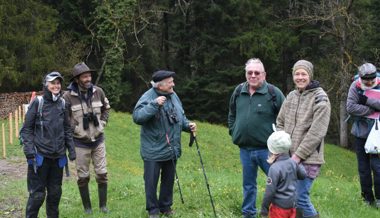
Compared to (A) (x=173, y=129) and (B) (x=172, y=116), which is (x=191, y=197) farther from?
(B) (x=172, y=116)

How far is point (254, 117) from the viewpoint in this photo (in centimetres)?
691

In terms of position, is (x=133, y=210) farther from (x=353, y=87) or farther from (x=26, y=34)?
(x=26, y=34)

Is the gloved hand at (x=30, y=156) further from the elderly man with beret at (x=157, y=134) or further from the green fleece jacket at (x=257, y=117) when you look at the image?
the green fleece jacket at (x=257, y=117)

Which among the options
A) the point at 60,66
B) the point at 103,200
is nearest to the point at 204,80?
the point at 60,66

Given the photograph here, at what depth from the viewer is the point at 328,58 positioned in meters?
37.5

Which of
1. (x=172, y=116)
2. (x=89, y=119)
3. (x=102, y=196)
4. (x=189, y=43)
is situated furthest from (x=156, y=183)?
(x=189, y=43)

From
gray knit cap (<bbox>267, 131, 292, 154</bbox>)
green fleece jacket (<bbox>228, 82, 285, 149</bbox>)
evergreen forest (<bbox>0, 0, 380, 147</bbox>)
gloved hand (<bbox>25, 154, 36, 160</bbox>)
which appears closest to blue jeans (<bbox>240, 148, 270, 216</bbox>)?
green fleece jacket (<bbox>228, 82, 285, 149</bbox>)

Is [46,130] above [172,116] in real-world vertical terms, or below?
below

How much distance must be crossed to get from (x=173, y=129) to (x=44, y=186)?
2.00 m

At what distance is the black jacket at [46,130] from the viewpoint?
7.12 metres

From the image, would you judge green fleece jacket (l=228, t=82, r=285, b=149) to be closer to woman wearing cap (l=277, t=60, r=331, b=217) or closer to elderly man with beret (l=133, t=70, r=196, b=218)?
woman wearing cap (l=277, t=60, r=331, b=217)

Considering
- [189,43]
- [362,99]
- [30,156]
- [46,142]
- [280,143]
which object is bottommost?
[30,156]

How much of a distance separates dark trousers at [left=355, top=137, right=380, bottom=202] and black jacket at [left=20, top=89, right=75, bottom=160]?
4.46 meters

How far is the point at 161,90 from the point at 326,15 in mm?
25859
